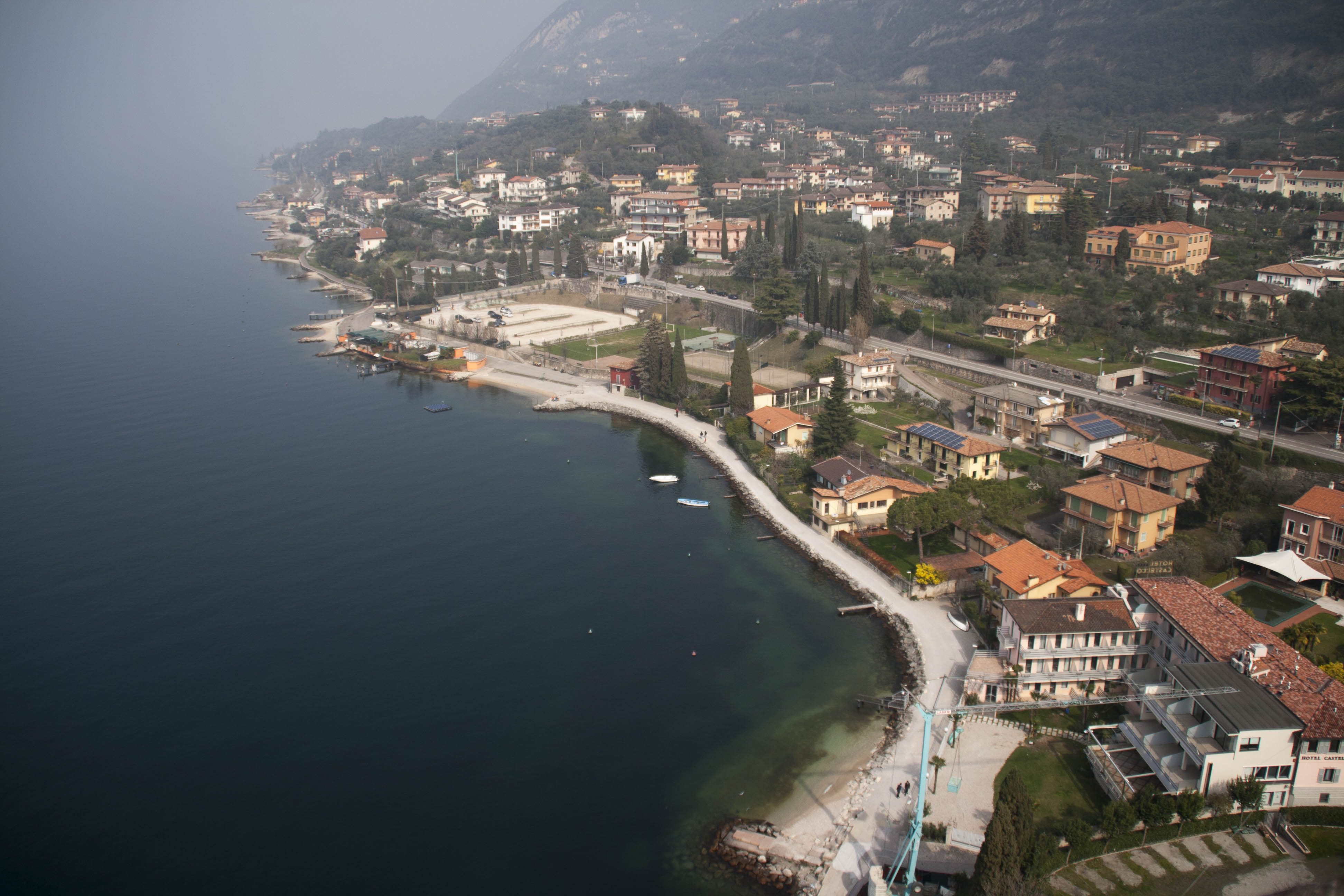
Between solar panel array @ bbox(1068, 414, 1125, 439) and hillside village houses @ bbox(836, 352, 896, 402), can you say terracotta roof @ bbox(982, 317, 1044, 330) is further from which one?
solar panel array @ bbox(1068, 414, 1125, 439)

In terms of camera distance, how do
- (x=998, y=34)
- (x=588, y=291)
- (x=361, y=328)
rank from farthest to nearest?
1. (x=998, y=34)
2. (x=588, y=291)
3. (x=361, y=328)

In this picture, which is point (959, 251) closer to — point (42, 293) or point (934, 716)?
point (934, 716)

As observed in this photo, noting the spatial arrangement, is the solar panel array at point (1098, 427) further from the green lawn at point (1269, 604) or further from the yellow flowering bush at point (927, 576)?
the yellow flowering bush at point (927, 576)

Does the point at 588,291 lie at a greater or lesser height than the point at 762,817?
greater

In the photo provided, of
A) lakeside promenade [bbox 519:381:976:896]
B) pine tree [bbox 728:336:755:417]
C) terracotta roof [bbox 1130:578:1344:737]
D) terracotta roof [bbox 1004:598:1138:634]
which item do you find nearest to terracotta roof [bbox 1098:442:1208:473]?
terracotta roof [bbox 1130:578:1344:737]

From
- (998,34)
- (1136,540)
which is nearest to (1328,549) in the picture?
(1136,540)

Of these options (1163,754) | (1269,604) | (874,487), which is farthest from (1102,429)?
(1163,754)
